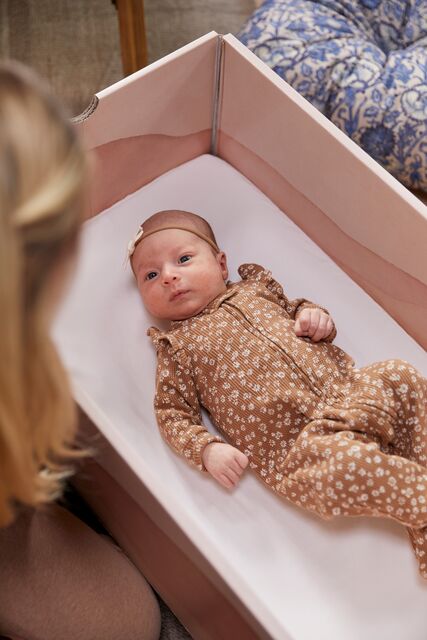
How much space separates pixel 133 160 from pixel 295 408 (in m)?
0.60

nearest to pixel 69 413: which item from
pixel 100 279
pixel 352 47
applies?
pixel 100 279

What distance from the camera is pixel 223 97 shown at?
1472mm

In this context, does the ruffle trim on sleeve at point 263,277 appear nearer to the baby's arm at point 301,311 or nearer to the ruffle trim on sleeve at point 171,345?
the baby's arm at point 301,311

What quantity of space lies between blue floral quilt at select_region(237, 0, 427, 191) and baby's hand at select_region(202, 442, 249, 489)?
746mm

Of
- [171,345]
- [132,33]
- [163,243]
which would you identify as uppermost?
[132,33]

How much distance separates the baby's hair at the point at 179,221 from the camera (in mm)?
1319

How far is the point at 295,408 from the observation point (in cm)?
117

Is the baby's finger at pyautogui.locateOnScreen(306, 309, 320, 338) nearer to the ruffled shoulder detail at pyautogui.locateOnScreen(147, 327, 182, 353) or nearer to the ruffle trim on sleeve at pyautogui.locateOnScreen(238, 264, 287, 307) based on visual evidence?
the ruffle trim on sleeve at pyautogui.locateOnScreen(238, 264, 287, 307)

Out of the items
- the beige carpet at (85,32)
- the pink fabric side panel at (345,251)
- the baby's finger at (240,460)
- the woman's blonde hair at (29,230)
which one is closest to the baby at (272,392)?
the baby's finger at (240,460)

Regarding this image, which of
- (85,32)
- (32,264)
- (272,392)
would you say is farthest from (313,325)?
(85,32)

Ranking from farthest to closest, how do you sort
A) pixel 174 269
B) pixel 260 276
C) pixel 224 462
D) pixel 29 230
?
pixel 260 276 < pixel 174 269 < pixel 224 462 < pixel 29 230

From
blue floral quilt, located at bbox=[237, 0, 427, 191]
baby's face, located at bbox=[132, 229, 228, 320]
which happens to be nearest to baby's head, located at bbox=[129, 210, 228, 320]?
baby's face, located at bbox=[132, 229, 228, 320]

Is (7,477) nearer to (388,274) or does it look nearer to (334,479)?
(334,479)

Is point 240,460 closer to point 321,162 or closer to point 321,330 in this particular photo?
point 321,330
